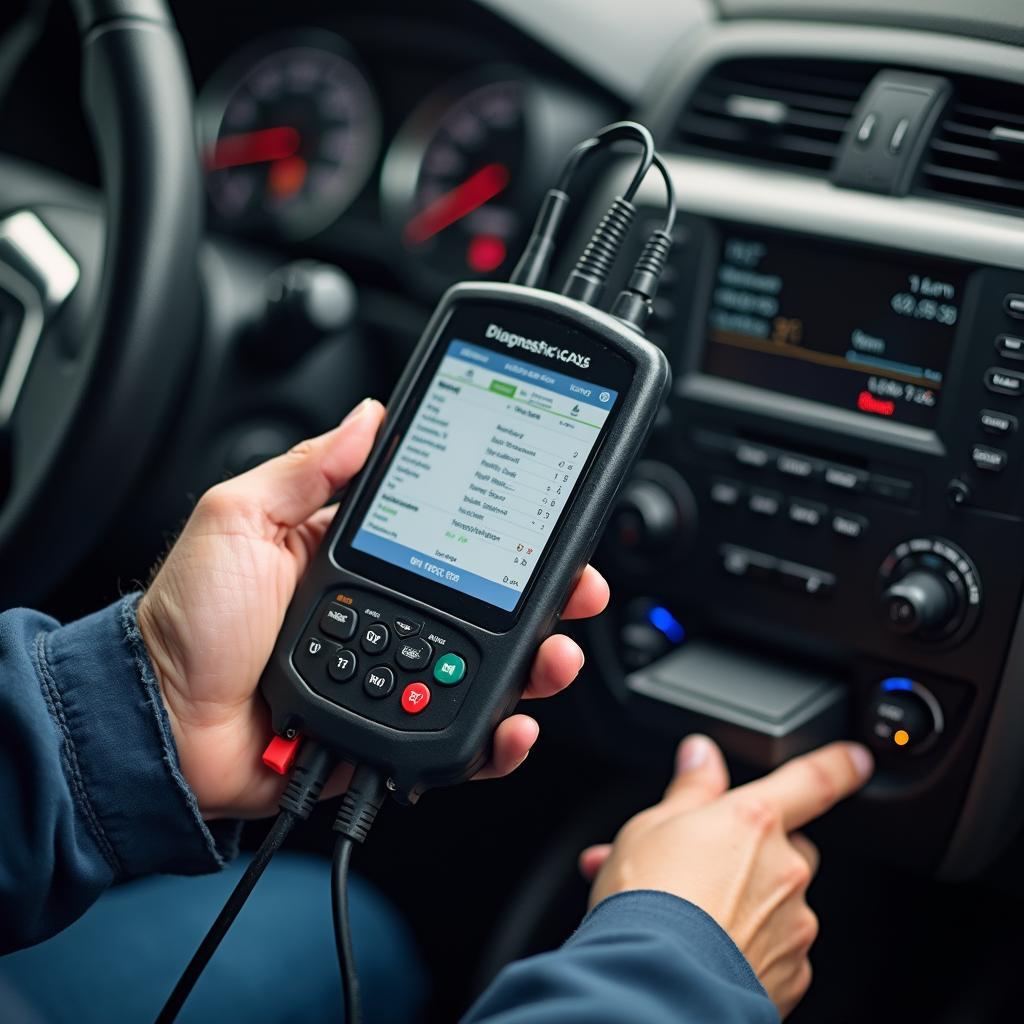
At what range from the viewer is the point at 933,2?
110cm

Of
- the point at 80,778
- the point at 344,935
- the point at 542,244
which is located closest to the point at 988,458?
the point at 542,244

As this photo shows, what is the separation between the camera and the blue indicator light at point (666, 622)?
120 centimetres

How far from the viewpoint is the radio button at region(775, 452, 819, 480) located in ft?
3.50

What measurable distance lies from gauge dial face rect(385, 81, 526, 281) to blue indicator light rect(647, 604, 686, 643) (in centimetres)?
43

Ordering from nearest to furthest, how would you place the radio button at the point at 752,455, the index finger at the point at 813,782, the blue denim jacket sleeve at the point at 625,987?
the blue denim jacket sleeve at the point at 625,987
the index finger at the point at 813,782
the radio button at the point at 752,455

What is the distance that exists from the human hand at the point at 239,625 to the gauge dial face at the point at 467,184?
1.78 ft

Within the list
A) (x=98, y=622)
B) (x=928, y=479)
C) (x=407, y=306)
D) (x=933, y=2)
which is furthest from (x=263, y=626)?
(x=933, y=2)

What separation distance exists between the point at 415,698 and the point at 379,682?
30 mm

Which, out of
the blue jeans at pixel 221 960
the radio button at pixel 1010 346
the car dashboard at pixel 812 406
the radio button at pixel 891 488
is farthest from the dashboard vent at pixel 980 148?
the blue jeans at pixel 221 960

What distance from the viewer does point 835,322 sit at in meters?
1.06

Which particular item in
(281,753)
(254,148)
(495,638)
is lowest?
(281,753)

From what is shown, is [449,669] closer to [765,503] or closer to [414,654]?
[414,654]

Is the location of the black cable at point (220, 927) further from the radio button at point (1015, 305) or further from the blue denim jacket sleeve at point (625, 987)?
the radio button at point (1015, 305)

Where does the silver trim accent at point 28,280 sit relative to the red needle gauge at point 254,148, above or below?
below
